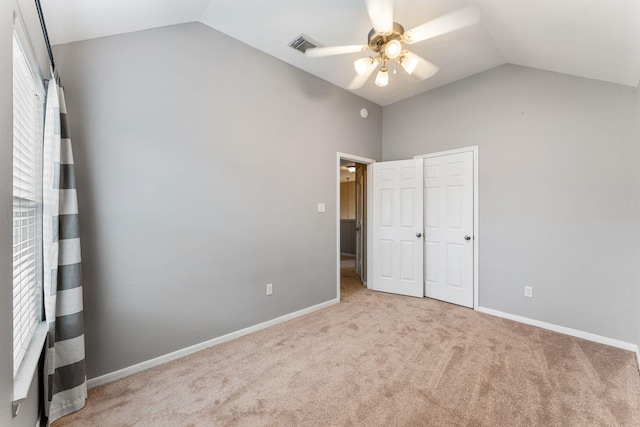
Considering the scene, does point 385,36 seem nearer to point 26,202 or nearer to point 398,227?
point 26,202

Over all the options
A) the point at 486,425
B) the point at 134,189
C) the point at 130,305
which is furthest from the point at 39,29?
the point at 486,425

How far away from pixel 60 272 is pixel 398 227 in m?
3.59

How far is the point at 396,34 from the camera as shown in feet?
6.60

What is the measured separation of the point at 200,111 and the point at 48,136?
1.11 meters

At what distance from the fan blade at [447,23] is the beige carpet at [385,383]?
2.46 meters

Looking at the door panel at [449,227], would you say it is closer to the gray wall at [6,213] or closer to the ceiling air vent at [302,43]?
the ceiling air vent at [302,43]

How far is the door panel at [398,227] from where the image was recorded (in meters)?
3.82

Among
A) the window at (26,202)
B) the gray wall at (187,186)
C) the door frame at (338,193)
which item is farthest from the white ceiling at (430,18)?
the door frame at (338,193)

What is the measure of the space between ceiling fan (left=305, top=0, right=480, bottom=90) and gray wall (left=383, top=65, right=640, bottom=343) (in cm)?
148

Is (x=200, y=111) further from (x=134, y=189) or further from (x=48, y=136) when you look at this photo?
(x=48, y=136)

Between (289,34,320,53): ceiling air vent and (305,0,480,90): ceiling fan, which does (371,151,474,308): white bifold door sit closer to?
(305,0,480,90): ceiling fan

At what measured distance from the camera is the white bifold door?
11.4 ft

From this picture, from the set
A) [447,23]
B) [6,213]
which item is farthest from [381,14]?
[6,213]

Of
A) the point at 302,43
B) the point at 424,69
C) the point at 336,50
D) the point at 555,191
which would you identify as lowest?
the point at 555,191
